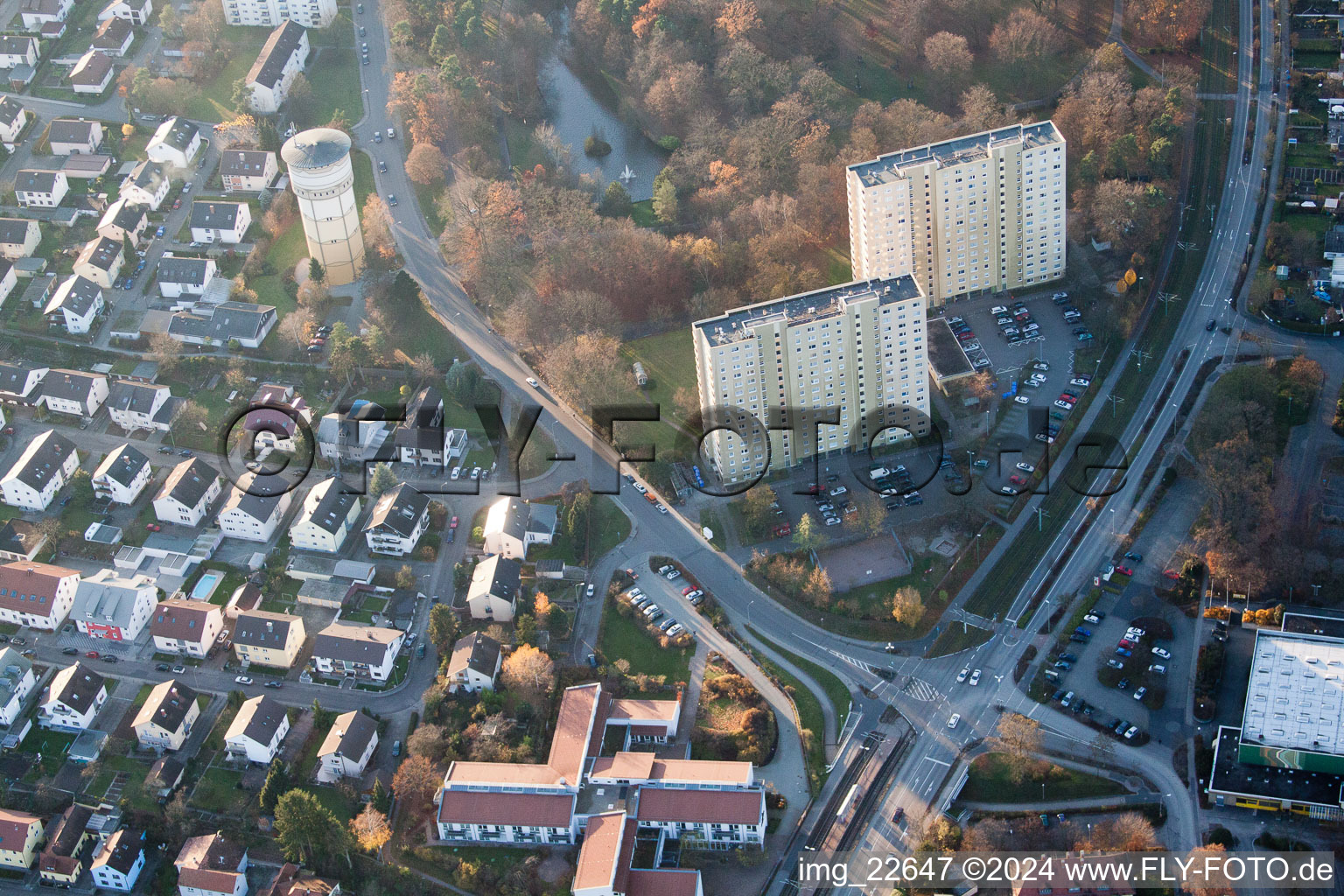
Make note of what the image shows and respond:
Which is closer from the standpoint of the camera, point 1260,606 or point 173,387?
point 1260,606

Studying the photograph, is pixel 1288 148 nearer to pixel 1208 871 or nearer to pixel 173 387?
pixel 1208 871

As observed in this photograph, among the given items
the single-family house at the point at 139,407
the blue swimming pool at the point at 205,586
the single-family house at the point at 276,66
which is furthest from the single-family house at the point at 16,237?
the blue swimming pool at the point at 205,586

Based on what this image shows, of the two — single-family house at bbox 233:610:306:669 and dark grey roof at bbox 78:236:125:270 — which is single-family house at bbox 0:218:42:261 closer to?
dark grey roof at bbox 78:236:125:270

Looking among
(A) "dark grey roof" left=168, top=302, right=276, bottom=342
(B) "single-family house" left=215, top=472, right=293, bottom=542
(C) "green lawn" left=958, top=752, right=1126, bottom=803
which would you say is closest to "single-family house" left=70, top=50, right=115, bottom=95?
(A) "dark grey roof" left=168, top=302, right=276, bottom=342

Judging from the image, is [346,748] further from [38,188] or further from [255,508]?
[38,188]

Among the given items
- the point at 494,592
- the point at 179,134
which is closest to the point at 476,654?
the point at 494,592

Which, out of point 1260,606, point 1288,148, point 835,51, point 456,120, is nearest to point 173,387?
point 456,120

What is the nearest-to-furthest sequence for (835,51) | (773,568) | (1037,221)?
(773,568)
(1037,221)
(835,51)
